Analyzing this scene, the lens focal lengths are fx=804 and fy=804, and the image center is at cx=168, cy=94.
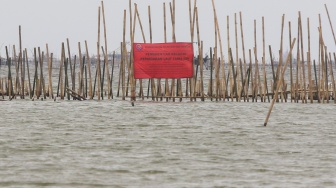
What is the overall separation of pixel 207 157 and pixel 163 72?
8.70m

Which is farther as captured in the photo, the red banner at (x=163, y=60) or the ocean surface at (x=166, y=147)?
the red banner at (x=163, y=60)

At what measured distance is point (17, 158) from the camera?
7.98m

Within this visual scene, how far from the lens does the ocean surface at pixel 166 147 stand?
262 inches

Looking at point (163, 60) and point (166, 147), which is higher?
point (163, 60)

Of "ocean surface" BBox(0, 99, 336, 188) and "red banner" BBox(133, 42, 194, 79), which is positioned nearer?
"ocean surface" BBox(0, 99, 336, 188)

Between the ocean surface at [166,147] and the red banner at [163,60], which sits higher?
the red banner at [163,60]

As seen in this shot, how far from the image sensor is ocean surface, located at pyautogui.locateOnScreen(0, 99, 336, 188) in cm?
665

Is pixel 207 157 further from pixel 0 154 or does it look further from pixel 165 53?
pixel 165 53

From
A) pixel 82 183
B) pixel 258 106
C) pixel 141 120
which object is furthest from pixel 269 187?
pixel 258 106

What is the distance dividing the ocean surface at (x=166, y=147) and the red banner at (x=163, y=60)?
3.83 ft

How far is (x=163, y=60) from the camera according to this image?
1673 cm

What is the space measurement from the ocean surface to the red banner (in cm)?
117

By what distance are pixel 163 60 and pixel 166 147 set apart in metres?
7.82

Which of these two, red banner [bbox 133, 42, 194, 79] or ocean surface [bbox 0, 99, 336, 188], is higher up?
red banner [bbox 133, 42, 194, 79]
